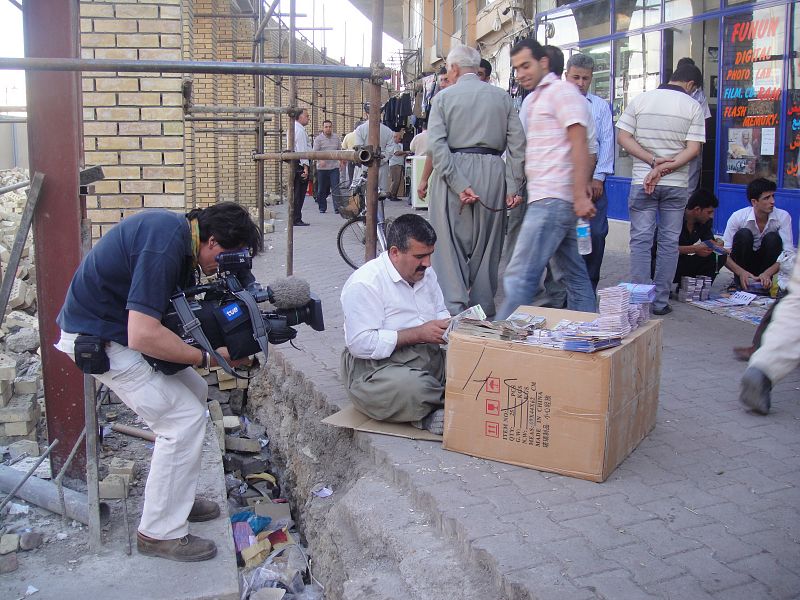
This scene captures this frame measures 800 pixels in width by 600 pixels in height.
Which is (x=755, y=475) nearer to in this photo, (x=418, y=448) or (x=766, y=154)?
(x=418, y=448)

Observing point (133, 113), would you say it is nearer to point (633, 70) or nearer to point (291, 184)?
point (291, 184)

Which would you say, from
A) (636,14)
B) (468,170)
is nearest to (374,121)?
(468,170)

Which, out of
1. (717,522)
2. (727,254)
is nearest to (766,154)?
(727,254)

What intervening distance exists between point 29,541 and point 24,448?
120 centimetres

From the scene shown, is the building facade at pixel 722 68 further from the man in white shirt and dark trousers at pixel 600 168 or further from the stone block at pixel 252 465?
the stone block at pixel 252 465

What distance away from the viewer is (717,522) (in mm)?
3270

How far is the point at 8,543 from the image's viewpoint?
361 centimetres

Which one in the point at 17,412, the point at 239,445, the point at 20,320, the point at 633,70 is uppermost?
the point at 633,70

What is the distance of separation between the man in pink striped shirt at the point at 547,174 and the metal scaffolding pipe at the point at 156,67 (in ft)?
5.44

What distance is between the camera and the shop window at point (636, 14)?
10.1m

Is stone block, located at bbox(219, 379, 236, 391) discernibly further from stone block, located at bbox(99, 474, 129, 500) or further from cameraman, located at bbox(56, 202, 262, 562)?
cameraman, located at bbox(56, 202, 262, 562)

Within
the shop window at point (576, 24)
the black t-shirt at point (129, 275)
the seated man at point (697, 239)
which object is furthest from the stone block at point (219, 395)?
the shop window at point (576, 24)

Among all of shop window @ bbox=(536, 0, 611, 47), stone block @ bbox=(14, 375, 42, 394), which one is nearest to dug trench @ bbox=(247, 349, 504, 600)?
stone block @ bbox=(14, 375, 42, 394)

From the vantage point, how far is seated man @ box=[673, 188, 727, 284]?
7.14 m
